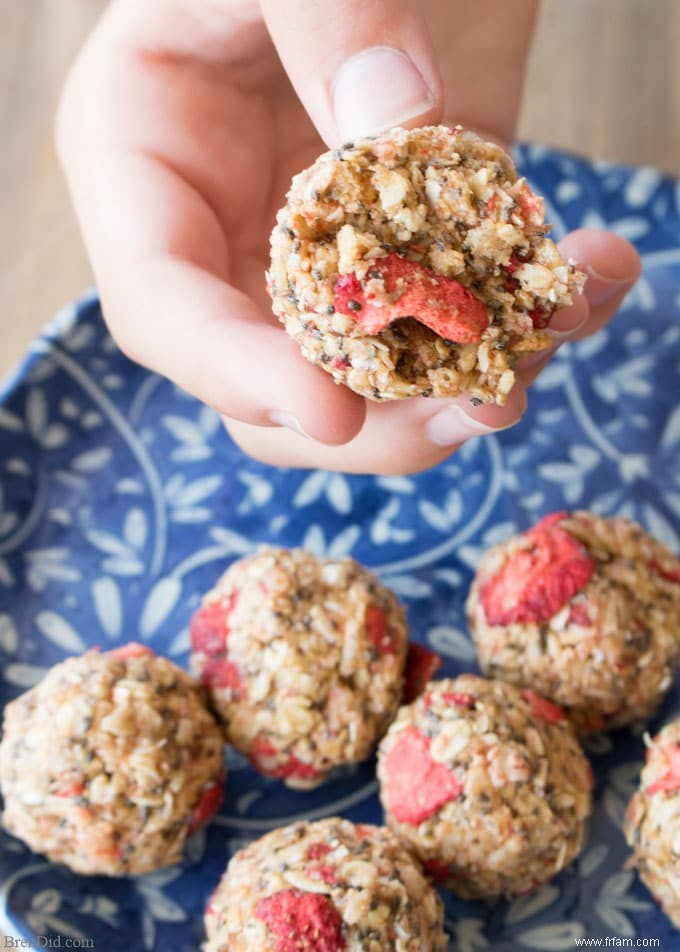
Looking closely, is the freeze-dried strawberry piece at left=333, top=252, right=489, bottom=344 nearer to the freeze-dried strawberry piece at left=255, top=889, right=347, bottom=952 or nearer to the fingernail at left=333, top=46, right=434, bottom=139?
the fingernail at left=333, top=46, right=434, bottom=139

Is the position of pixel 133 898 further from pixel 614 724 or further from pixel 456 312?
pixel 456 312

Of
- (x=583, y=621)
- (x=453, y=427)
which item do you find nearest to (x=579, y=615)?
(x=583, y=621)

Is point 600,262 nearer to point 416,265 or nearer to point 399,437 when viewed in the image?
point 399,437

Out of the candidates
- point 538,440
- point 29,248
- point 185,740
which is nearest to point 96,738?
point 185,740

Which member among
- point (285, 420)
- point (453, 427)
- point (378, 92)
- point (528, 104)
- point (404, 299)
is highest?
point (378, 92)

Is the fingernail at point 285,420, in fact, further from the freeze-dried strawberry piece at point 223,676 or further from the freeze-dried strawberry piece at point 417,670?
Answer: the freeze-dried strawberry piece at point 417,670

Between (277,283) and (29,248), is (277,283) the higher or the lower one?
the higher one
